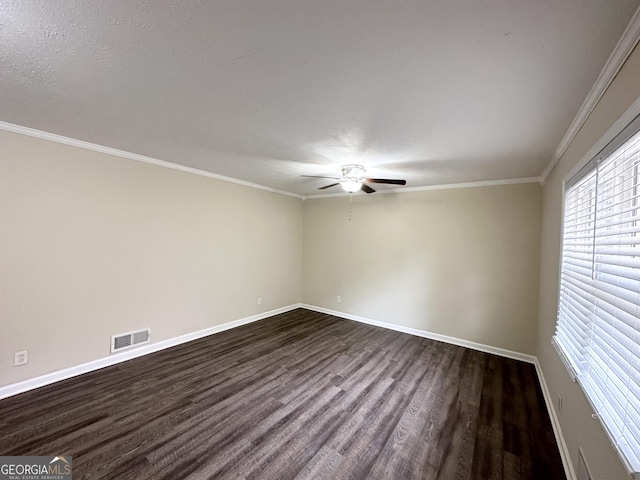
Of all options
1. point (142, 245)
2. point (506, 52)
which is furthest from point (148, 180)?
point (506, 52)

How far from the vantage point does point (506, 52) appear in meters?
1.23

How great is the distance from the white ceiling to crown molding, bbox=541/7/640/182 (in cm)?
4

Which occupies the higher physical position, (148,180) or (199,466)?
(148,180)

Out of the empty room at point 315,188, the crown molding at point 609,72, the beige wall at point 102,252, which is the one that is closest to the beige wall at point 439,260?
the empty room at point 315,188

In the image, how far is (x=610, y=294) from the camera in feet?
4.30

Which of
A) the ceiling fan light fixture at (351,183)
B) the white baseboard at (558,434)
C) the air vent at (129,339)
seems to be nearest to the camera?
the white baseboard at (558,434)

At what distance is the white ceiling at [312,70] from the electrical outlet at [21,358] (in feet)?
6.82

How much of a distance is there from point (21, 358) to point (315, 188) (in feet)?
13.2

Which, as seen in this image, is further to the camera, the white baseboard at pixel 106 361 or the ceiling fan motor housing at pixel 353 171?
the ceiling fan motor housing at pixel 353 171

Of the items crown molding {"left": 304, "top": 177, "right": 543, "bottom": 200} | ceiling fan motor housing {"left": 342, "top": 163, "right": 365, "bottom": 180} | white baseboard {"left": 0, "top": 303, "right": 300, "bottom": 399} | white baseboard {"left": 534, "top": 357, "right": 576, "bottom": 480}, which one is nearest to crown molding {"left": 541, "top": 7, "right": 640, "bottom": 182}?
crown molding {"left": 304, "top": 177, "right": 543, "bottom": 200}

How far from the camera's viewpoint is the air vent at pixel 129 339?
2953 millimetres

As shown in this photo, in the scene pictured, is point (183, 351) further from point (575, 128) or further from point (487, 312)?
point (575, 128)

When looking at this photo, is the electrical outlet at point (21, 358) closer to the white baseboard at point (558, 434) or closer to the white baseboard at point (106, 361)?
the white baseboard at point (106, 361)

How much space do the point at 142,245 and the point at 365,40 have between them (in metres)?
3.26
